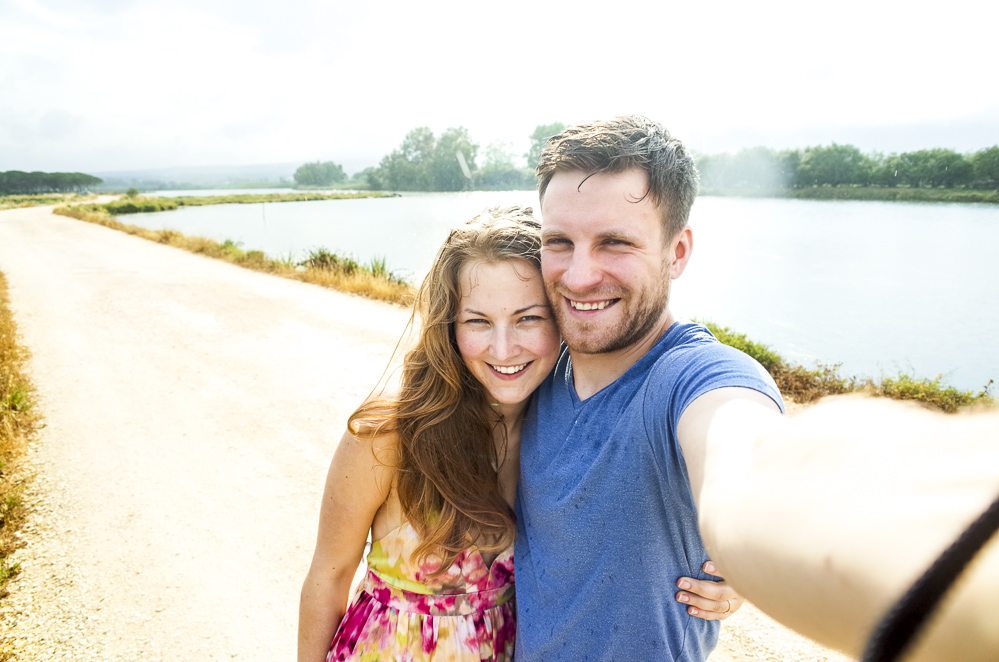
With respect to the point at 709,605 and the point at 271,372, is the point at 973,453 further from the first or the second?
the point at 271,372

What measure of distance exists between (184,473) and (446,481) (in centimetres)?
388

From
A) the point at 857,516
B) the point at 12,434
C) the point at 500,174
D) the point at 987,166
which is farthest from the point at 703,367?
the point at 500,174

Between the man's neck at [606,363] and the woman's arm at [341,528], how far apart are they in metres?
0.61

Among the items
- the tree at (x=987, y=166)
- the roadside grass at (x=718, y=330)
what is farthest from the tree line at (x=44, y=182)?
the tree at (x=987, y=166)

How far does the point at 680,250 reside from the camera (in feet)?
5.94

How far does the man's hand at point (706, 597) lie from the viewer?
1.33 metres

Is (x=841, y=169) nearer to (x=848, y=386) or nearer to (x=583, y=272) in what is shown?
(x=848, y=386)

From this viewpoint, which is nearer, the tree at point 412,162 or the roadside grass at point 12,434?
the roadside grass at point 12,434

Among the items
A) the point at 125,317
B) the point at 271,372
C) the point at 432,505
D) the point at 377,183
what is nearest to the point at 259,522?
the point at 432,505

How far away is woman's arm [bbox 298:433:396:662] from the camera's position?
171 centimetres

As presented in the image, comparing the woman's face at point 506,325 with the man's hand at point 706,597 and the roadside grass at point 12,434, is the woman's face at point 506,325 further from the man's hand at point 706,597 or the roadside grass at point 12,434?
the roadside grass at point 12,434

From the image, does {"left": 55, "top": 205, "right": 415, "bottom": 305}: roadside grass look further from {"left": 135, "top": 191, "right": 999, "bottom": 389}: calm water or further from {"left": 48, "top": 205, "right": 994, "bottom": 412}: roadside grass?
{"left": 135, "top": 191, "right": 999, "bottom": 389}: calm water

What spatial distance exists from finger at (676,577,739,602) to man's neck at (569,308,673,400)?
0.53 metres

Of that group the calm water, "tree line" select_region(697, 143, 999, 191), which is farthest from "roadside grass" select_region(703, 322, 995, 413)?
"tree line" select_region(697, 143, 999, 191)
